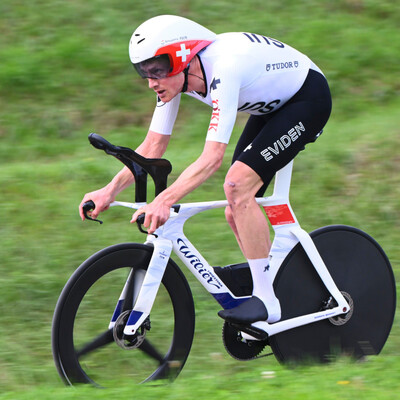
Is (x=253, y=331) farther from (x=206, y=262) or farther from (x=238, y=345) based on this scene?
Answer: (x=206, y=262)

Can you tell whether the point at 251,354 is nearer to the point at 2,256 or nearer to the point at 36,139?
the point at 2,256

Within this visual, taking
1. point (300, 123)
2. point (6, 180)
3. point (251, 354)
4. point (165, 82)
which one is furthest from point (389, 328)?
point (6, 180)

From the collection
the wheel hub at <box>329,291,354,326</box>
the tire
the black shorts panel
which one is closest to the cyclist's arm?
the tire

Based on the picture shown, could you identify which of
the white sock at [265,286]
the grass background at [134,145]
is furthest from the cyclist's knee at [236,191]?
the grass background at [134,145]

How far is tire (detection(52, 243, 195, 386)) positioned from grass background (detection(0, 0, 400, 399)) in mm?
193

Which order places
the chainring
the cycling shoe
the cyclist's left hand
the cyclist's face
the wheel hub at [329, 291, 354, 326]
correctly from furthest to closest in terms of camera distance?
1. the wheel hub at [329, 291, 354, 326]
2. the chainring
3. the cycling shoe
4. the cyclist's face
5. the cyclist's left hand

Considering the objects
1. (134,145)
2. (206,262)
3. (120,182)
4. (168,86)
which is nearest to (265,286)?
(206,262)

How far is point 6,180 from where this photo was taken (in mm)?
7668

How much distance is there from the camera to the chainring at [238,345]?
4.99m

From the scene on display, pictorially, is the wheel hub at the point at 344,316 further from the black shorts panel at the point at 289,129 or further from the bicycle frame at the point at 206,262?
the black shorts panel at the point at 289,129

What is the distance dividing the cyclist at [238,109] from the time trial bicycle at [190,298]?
0.14 metres

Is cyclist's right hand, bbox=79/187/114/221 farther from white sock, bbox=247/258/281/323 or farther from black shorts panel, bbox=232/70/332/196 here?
white sock, bbox=247/258/281/323

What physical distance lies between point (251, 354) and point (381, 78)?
18.0ft

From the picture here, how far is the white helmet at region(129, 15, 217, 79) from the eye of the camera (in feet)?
14.1
